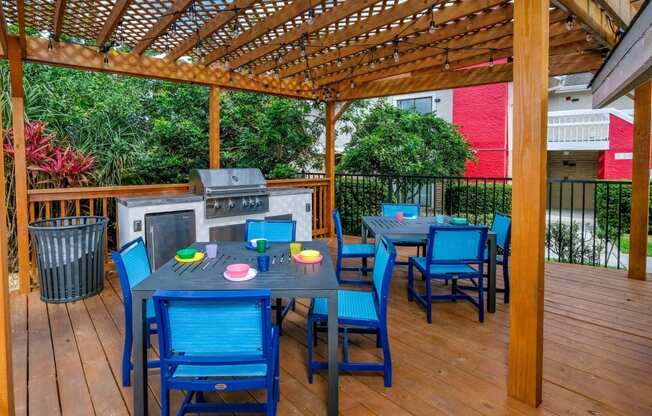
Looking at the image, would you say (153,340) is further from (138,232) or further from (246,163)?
(246,163)

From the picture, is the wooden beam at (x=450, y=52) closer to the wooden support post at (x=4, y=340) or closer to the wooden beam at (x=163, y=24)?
the wooden beam at (x=163, y=24)

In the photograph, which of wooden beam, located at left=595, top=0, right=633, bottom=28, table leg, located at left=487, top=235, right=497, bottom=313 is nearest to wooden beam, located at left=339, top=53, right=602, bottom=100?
wooden beam, located at left=595, top=0, right=633, bottom=28

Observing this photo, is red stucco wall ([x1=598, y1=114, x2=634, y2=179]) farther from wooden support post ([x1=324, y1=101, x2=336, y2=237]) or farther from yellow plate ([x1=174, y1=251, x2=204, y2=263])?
yellow plate ([x1=174, y1=251, x2=204, y2=263])

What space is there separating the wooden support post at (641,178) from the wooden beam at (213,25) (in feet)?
12.8

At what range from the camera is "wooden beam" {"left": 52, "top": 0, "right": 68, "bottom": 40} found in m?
3.03

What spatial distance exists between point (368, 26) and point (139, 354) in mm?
3096

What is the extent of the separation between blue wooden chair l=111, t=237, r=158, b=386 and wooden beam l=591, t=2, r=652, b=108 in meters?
2.74

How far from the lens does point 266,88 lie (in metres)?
5.62

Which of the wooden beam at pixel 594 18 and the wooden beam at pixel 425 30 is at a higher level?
the wooden beam at pixel 425 30

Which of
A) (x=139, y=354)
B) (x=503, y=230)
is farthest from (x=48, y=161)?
(x=503, y=230)

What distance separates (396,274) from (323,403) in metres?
2.62

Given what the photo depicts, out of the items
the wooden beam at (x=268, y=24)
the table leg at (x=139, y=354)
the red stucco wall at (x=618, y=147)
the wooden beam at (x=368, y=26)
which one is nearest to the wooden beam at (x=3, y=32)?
the wooden beam at (x=268, y=24)

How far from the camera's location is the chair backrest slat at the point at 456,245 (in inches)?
124

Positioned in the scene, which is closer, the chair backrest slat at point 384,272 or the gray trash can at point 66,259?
the chair backrest slat at point 384,272
